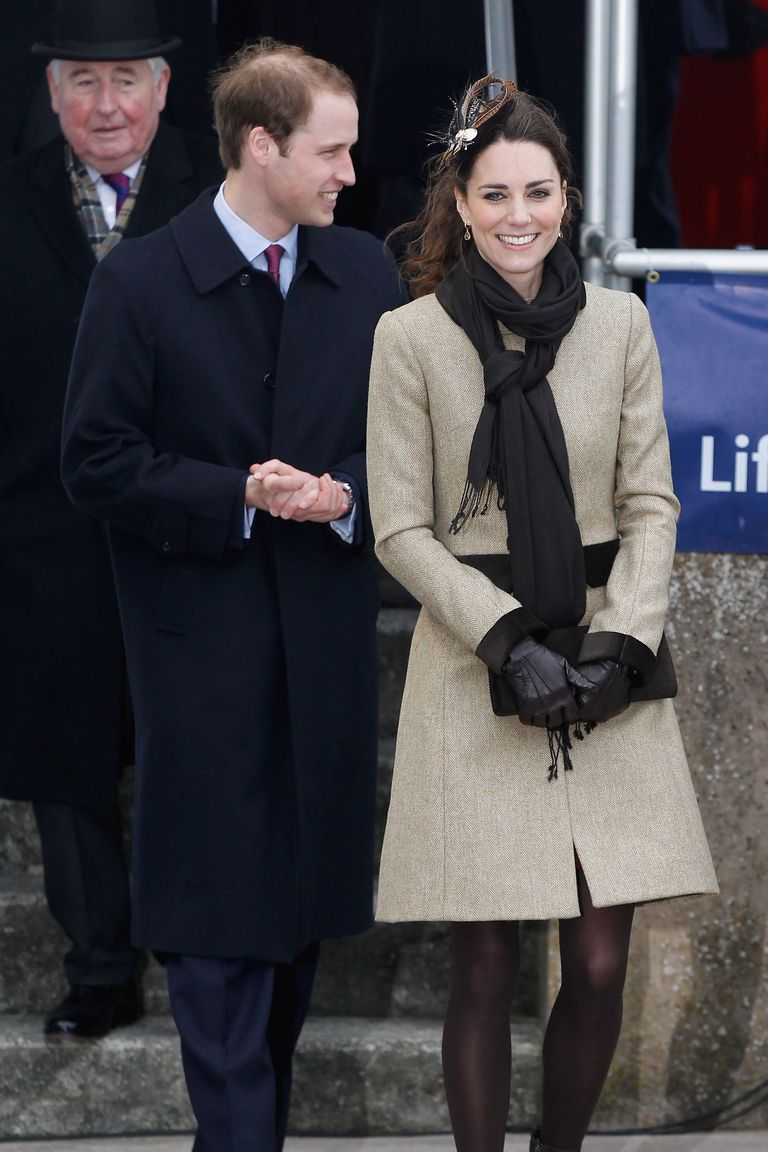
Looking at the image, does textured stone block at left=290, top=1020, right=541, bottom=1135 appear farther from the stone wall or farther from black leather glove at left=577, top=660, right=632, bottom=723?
black leather glove at left=577, top=660, right=632, bottom=723

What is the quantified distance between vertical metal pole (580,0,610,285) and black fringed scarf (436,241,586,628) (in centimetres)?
74

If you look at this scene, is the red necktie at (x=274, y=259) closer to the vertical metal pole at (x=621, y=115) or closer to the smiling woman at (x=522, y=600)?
the smiling woman at (x=522, y=600)

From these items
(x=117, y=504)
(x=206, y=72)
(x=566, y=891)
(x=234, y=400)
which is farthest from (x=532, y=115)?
(x=206, y=72)

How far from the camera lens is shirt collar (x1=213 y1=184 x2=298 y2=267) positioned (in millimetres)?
3385

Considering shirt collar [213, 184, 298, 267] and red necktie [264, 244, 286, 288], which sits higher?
shirt collar [213, 184, 298, 267]

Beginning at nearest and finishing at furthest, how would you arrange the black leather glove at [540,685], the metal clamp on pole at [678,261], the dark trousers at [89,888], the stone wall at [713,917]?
1. the black leather glove at [540,685]
2. the metal clamp on pole at [678,261]
3. the stone wall at [713,917]
4. the dark trousers at [89,888]

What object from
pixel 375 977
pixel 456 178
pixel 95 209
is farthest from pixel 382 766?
pixel 456 178

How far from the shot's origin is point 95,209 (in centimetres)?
416

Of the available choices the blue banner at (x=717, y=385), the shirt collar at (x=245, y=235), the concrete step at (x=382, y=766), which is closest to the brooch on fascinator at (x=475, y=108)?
the shirt collar at (x=245, y=235)

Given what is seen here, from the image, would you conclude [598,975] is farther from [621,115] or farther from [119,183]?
[119,183]

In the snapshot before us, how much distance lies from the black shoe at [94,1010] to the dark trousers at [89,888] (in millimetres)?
32

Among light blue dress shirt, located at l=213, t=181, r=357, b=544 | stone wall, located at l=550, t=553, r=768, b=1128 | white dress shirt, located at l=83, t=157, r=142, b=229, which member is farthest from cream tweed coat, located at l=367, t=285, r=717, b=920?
white dress shirt, located at l=83, t=157, r=142, b=229

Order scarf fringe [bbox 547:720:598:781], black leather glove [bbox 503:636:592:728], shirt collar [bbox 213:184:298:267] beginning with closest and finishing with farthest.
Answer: black leather glove [bbox 503:636:592:728]
scarf fringe [bbox 547:720:598:781]
shirt collar [bbox 213:184:298:267]

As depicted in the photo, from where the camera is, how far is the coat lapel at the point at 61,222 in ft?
13.4
